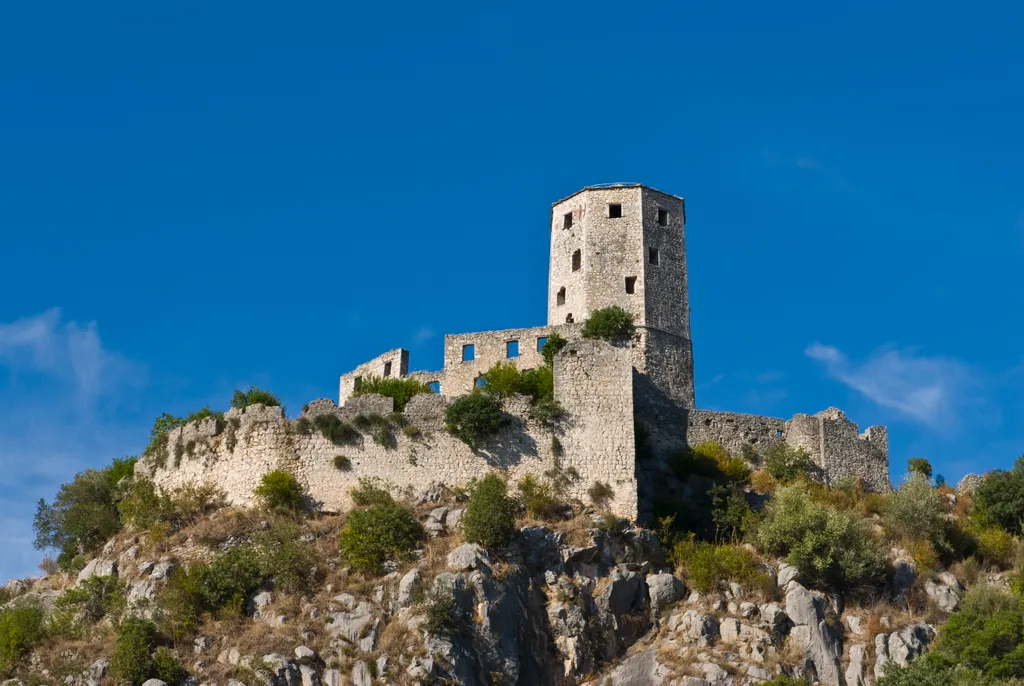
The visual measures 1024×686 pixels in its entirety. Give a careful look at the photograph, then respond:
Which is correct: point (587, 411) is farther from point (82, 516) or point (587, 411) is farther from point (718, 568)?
point (82, 516)

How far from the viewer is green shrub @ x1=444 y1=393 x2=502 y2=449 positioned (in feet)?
164

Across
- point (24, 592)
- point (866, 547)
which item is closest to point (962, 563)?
point (866, 547)

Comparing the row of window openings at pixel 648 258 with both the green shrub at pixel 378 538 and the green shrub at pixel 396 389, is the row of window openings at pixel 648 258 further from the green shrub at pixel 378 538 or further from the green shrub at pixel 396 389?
the green shrub at pixel 378 538

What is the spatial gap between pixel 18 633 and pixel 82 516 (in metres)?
6.97

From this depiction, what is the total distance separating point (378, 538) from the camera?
1827 inches

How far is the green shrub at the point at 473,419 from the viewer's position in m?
49.9

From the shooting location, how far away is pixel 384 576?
150 ft

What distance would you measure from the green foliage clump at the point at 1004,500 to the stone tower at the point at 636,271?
409 inches

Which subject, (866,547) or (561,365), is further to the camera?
(561,365)

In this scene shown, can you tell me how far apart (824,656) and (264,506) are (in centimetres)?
1694

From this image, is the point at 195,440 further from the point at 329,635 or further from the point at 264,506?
the point at 329,635

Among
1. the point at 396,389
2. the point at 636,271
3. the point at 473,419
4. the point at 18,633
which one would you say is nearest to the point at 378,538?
the point at 473,419

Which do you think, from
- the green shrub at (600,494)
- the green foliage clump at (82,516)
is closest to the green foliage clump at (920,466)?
the green shrub at (600,494)

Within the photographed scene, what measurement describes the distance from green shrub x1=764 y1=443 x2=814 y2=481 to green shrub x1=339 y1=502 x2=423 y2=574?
13.5 m
